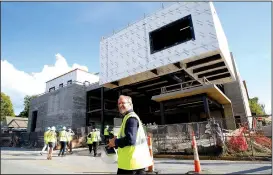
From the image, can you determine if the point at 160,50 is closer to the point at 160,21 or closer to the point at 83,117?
the point at 160,21

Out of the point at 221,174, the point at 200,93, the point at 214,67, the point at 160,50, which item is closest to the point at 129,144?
the point at 221,174

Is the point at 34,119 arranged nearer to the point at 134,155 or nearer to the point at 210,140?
the point at 210,140

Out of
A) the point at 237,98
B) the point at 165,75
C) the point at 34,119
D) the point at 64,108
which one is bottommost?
the point at 34,119

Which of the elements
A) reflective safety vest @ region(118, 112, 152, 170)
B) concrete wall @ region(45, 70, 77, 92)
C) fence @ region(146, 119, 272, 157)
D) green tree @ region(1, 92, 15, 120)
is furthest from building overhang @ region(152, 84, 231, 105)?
concrete wall @ region(45, 70, 77, 92)

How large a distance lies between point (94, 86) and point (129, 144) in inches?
1236

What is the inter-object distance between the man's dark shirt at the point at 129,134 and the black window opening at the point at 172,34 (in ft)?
70.2

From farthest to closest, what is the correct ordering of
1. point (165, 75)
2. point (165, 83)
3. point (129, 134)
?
point (165, 83)
point (165, 75)
point (129, 134)

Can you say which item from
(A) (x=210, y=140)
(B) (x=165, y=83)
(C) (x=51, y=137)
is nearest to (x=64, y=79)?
(B) (x=165, y=83)

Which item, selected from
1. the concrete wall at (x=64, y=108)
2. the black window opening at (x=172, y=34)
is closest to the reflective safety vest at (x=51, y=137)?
the black window opening at (x=172, y=34)

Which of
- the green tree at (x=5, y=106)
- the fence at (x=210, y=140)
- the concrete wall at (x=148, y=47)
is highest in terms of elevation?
the concrete wall at (x=148, y=47)

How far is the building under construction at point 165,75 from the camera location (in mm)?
Result: 21953

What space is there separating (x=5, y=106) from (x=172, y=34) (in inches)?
979

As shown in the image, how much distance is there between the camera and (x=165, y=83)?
3114cm

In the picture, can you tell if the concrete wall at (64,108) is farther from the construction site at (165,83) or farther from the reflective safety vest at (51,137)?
the reflective safety vest at (51,137)
